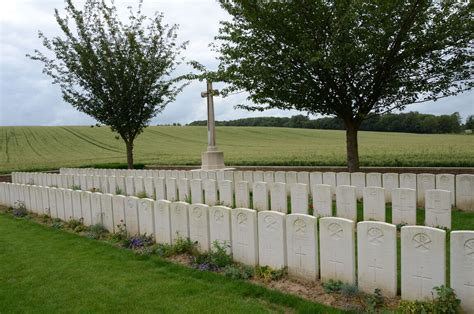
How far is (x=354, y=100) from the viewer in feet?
34.5

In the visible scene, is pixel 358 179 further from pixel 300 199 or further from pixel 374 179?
pixel 300 199

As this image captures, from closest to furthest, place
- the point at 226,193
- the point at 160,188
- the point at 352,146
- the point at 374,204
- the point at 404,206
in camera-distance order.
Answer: the point at 404,206
the point at 374,204
the point at 226,193
the point at 160,188
the point at 352,146

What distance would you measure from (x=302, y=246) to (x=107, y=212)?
4245 millimetres

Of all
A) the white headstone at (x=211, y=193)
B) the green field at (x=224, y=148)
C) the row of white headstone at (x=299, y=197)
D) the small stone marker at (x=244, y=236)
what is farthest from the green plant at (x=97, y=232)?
the green field at (x=224, y=148)

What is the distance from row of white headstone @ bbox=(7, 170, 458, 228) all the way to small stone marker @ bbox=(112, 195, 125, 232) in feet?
7.84

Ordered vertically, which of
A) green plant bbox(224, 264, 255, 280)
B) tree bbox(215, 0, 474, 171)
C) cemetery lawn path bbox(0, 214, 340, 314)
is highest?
tree bbox(215, 0, 474, 171)

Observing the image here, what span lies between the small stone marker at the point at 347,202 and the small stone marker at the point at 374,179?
5.53ft

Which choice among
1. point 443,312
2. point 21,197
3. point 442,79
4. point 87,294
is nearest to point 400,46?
point 442,79

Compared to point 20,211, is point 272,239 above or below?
above

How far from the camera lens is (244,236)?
5.16 metres

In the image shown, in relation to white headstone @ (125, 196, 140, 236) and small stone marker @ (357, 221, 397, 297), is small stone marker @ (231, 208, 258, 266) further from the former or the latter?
white headstone @ (125, 196, 140, 236)

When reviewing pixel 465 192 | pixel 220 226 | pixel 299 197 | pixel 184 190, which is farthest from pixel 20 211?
pixel 465 192

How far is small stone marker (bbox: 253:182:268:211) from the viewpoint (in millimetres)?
8523

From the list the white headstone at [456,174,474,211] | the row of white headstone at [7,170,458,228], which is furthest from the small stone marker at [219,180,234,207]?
the white headstone at [456,174,474,211]
